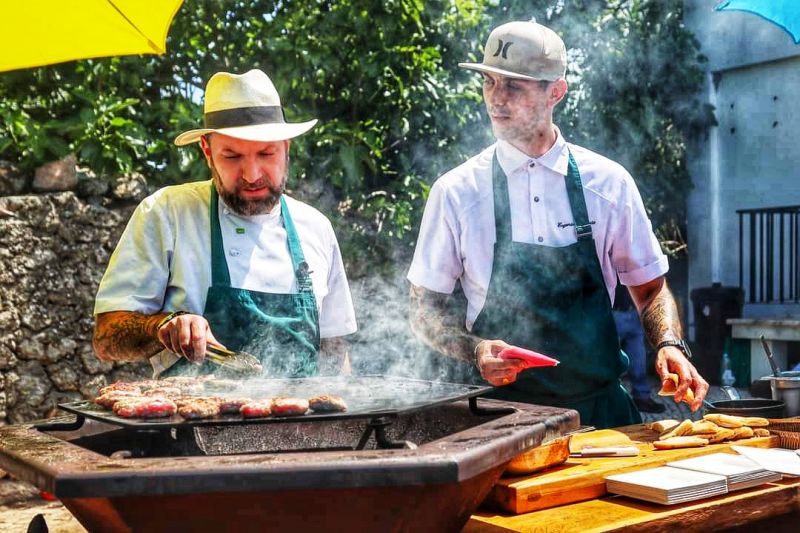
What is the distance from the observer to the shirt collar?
341 cm

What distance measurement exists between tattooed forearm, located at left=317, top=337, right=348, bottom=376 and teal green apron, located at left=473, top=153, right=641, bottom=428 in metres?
0.60

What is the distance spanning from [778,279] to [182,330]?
11738 millimetres

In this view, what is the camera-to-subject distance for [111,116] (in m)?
6.86

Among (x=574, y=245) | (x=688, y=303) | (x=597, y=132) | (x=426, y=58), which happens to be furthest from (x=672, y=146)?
Answer: (x=574, y=245)

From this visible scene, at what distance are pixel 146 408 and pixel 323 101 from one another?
19.1 feet

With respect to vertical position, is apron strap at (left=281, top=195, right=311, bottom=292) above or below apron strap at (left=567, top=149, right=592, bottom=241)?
below

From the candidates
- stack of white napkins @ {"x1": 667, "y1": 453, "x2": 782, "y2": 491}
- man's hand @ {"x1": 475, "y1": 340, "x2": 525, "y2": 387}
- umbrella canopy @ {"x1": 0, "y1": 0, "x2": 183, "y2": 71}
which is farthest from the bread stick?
umbrella canopy @ {"x1": 0, "y1": 0, "x2": 183, "y2": 71}

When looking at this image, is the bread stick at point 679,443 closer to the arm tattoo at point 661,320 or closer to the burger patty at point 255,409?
the arm tattoo at point 661,320

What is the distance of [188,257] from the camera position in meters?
3.27

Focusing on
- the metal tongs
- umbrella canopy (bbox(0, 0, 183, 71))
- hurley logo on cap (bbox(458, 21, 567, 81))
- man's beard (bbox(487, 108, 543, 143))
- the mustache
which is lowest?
the metal tongs

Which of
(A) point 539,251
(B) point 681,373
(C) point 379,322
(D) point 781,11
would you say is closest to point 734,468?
(B) point 681,373

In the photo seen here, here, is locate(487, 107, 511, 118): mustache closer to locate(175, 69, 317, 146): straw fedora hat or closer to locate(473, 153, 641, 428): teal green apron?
locate(473, 153, 641, 428): teal green apron

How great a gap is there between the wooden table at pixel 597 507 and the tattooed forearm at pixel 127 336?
132cm

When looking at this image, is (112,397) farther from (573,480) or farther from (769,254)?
(769,254)
